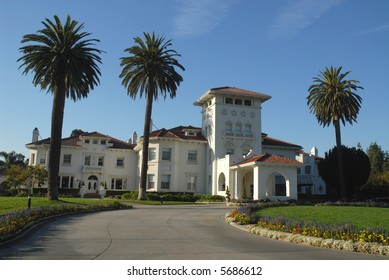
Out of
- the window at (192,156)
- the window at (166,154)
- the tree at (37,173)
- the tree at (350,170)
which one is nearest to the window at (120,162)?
the window at (166,154)

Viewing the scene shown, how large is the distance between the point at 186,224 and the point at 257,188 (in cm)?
1986

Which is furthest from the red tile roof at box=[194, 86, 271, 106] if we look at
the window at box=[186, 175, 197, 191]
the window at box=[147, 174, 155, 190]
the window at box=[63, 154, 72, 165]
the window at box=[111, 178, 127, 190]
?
the window at box=[63, 154, 72, 165]

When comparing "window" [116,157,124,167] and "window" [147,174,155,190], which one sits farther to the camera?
"window" [116,157,124,167]

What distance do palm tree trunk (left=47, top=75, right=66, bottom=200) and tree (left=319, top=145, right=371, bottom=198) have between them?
118 ft

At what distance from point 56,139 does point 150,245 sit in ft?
74.1

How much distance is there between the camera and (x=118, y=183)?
5550cm

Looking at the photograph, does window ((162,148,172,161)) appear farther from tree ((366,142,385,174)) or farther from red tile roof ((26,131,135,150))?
tree ((366,142,385,174))

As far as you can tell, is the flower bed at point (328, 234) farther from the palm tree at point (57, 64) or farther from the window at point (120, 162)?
the window at point (120, 162)

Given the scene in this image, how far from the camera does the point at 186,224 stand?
63.4ft

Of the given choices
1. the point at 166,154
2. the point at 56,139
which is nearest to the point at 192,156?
the point at 166,154

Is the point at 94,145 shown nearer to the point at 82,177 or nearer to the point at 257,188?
the point at 82,177

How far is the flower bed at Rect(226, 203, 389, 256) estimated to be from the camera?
40.8 feet

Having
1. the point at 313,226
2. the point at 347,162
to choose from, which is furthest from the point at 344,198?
the point at 313,226

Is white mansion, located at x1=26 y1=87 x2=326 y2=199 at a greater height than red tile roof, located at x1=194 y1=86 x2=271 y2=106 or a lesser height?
lesser
